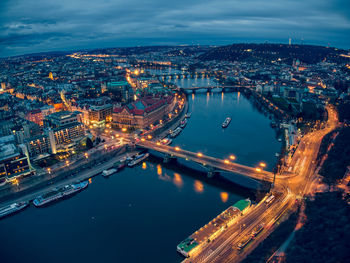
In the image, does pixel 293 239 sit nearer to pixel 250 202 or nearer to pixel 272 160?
pixel 250 202

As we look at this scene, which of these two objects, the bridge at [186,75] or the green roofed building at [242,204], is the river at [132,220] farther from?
the bridge at [186,75]

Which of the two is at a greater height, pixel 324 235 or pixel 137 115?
pixel 137 115

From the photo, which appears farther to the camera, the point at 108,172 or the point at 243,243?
the point at 108,172

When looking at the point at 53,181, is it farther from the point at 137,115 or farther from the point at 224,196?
the point at 224,196

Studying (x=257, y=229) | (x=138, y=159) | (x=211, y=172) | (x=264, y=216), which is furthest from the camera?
(x=138, y=159)

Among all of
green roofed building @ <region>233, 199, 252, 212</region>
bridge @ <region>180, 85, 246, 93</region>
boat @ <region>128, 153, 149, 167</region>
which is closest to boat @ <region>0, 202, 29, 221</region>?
boat @ <region>128, 153, 149, 167</region>

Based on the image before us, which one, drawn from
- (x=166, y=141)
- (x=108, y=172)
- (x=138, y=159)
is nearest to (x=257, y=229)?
(x=108, y=172)

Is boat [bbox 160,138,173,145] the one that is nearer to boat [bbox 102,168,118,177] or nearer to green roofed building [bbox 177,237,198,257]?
boat [bbox 102,168,118,177]
